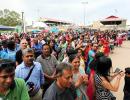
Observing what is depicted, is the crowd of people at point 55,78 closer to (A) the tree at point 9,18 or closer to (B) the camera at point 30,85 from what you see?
(B) the camera at point 30,85

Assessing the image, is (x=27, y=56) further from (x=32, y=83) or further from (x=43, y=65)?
(x=43, y=65)

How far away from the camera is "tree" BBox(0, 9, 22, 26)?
385 feet

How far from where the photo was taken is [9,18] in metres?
120

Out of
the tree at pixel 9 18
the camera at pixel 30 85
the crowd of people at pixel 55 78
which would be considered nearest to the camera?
the crowd of people at pixel 55 78

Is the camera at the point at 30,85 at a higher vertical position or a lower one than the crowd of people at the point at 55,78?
lower

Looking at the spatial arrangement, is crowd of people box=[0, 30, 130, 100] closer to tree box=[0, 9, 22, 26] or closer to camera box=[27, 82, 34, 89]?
camera box=[27, 82, 34, 89]

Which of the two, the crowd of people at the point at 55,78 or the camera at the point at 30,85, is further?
the camera at the point at 30,85

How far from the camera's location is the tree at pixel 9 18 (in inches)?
4624

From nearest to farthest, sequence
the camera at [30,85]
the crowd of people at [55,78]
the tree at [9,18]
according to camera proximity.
A: the crowd of people at [55,78], the camera at [30,85], the tree at [9,18]

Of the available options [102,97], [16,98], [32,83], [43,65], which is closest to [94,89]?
[102,97]

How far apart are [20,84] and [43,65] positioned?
3654 mm

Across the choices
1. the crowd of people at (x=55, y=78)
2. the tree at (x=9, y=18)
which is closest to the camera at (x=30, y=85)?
the crowd of people at (x=55, y=78)

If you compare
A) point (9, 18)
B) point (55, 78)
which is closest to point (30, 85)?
point (55, 78)

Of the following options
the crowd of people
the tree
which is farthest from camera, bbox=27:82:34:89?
the tree
